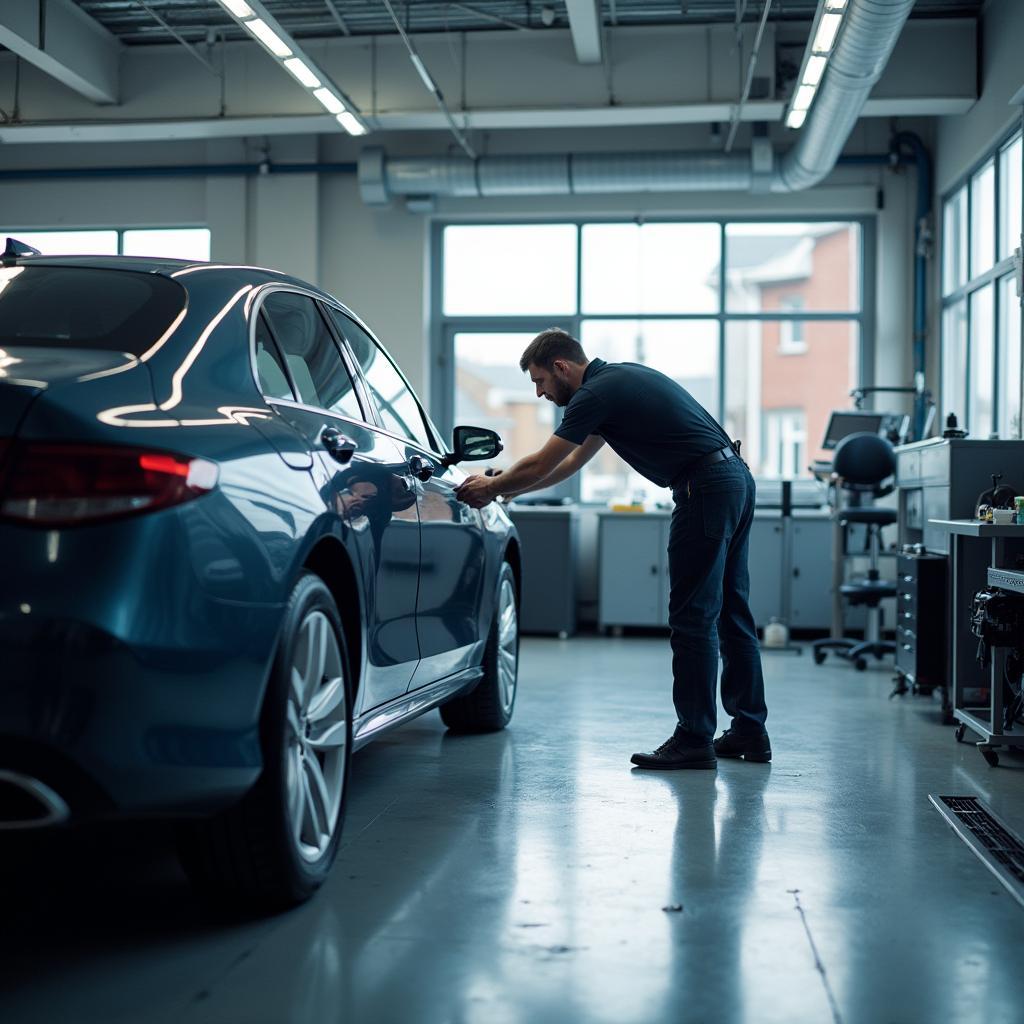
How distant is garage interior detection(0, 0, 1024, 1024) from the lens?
86.7 inches

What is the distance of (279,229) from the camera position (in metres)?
10.5

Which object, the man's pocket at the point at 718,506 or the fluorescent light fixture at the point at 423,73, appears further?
the fluorescent light fixture at the point at 423,73

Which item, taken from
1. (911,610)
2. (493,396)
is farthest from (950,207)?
A: (911,610)

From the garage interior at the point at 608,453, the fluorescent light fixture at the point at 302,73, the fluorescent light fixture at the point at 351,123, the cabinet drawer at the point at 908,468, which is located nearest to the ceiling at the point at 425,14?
the garage interior at the point at 608,453

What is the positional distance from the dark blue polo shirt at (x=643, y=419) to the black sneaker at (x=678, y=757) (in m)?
0.87

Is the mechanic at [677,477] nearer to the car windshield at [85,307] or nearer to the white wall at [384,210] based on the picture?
the car windshield at [85,307]

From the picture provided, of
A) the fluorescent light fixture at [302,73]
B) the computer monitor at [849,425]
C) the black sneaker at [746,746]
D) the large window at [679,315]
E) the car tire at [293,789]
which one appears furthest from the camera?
the large window at [679,315]

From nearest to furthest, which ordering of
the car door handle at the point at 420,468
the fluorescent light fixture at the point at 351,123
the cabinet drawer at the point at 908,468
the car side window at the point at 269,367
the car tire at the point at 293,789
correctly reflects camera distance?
the car tire at the point at 293,789
the car side window at the point at 269,367
the car door handle at the point at 420,468
the cabinet drawer at the point at 908,468
the fluorescent light fixture at the point at 351,123

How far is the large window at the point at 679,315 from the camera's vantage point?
10.4 metres

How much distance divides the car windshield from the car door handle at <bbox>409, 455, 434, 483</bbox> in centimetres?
99

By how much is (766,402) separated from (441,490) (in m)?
7.24

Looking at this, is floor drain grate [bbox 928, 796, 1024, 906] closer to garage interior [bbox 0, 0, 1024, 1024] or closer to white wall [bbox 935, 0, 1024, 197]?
garage interior [bbox 0, 0, 1024, 1024]

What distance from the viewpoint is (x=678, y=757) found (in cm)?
405

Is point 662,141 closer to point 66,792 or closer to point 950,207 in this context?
point 950,207
